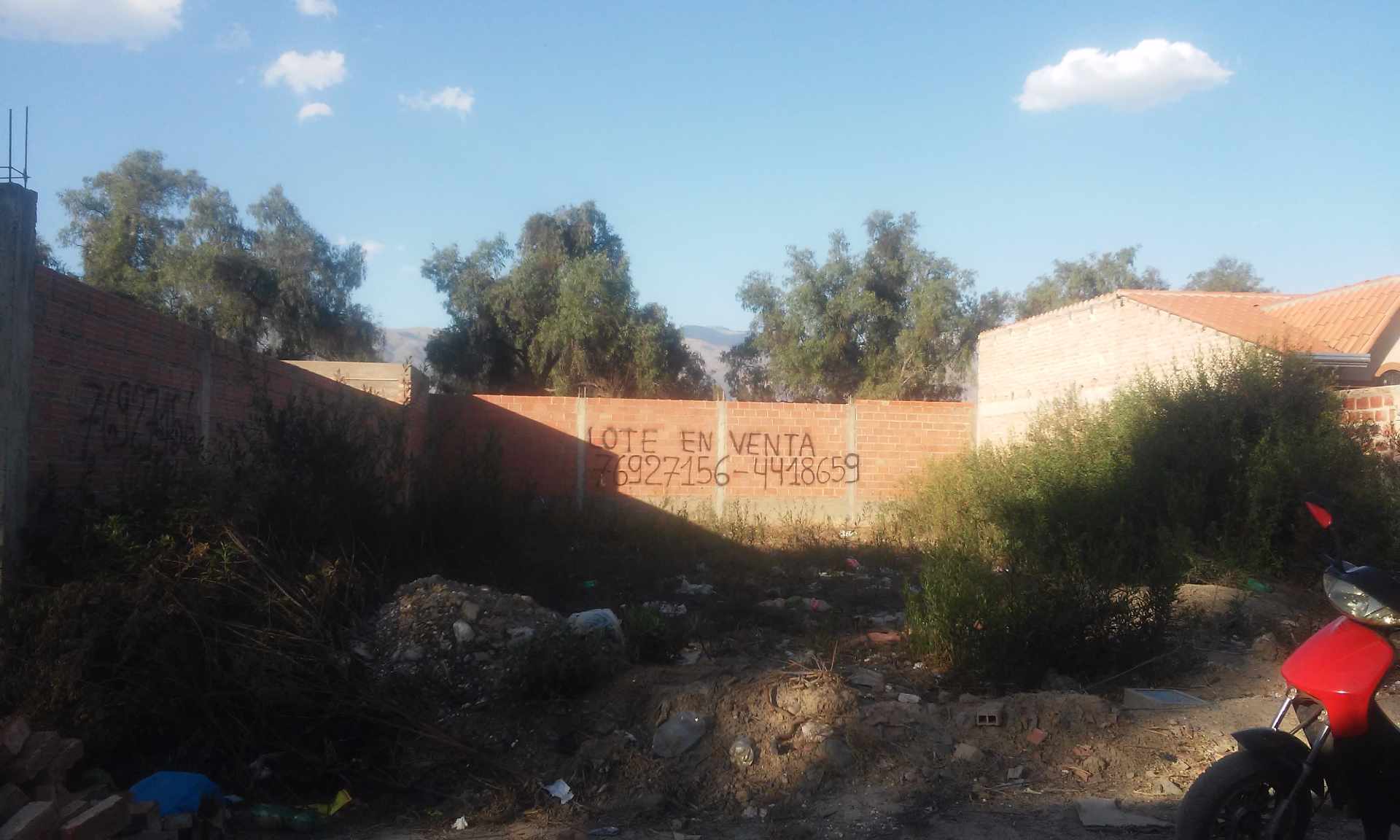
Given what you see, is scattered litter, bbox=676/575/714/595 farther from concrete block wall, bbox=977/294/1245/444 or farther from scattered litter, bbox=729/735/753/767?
concrete block wall, bbox=977/294/1245/444

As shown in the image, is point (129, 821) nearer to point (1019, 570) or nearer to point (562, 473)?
point (1019, 570)

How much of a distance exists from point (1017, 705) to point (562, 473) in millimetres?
11052

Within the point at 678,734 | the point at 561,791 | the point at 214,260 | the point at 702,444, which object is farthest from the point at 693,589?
the point at 214,260

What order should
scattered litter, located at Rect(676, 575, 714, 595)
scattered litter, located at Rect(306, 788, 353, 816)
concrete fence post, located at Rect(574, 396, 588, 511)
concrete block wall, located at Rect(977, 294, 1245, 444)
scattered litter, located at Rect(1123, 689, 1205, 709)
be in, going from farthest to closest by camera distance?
concrete fence post, located at Rect(574, 396, 588, 511)
concrete block wall, located at Rect(977, 294, 1245, 444)
scattered litter, located at Rect(676, 575, 714, 595)
scattered litter, located at Rect(1123, 689, 1205, 709)
scattered litter, located at Rect(306, 788, 353, 816)

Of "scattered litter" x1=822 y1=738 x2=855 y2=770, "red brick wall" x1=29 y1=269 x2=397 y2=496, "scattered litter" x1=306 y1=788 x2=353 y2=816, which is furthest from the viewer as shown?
"red brick wall" x1=29 y1=269 x2=397 y2=496

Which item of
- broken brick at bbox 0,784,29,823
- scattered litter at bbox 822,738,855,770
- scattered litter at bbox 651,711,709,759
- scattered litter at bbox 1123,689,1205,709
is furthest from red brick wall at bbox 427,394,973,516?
broken brick at bbox 0,784,29,823

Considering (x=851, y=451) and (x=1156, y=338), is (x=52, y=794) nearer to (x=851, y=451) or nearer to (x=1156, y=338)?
(x=851, y=451)

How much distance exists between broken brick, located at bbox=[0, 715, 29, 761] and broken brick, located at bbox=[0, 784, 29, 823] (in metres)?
0.20

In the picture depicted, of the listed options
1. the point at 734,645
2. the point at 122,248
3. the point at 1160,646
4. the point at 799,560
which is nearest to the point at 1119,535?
the point at 1160,646

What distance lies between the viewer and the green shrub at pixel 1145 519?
6004 millimetres

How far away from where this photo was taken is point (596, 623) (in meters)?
6.39

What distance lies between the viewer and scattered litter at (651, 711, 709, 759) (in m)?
4.93

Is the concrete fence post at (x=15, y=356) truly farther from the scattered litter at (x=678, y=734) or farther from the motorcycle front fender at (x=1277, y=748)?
the motorcycle front fender at (x=1277, y=748)

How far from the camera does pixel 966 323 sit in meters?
25.6
